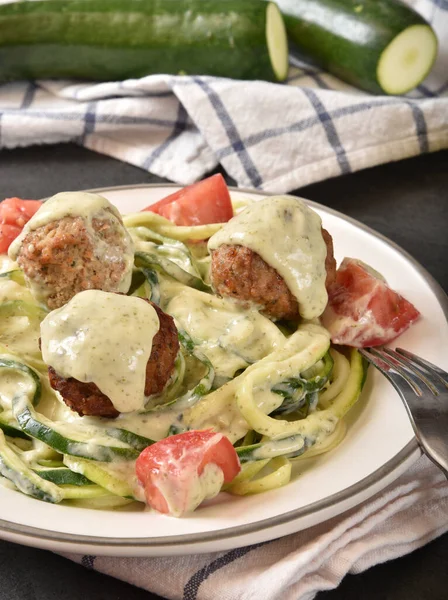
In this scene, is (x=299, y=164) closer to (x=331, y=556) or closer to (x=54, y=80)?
(x=54, y=80)

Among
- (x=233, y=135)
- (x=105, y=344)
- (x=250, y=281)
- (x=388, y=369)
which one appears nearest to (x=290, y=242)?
(x=250, y=281)

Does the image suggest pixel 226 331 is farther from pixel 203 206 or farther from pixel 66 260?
pixel 203 206

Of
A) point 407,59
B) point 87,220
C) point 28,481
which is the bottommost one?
point 407,59

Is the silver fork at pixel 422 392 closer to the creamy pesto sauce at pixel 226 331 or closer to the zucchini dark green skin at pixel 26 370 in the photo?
the creamy pesto sauce at pixel 226 331

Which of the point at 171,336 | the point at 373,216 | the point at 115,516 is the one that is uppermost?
the point at 171,336

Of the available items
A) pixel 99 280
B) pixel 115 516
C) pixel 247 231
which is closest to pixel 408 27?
pixel 247 231
